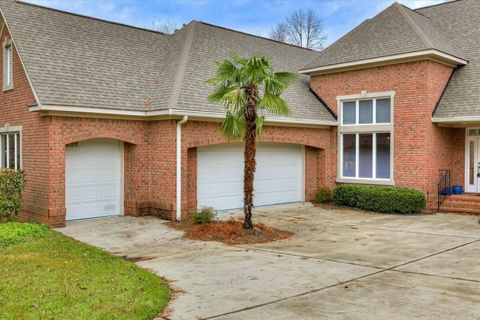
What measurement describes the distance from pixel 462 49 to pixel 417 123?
412 cm

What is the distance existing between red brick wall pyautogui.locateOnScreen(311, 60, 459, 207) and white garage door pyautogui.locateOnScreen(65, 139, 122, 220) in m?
9.51

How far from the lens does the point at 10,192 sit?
1210 centimetres

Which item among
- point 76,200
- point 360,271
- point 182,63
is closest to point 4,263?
point 76,200

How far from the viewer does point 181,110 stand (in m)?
13.3

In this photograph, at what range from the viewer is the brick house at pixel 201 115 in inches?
522

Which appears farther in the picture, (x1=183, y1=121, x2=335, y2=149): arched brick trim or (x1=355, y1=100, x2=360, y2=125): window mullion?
(x1=355, y1=100, x2=360, y2=125): window mullion

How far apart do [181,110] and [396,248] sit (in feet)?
22.6

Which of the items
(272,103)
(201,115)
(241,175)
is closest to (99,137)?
(201,115)

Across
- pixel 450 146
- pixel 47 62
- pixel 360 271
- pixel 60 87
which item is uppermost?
pixel 47 62

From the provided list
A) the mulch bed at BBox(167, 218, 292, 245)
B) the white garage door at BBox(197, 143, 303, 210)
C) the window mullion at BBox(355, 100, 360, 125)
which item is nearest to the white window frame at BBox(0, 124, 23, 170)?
the white garage door at BBox(197, 143, 303, 210)

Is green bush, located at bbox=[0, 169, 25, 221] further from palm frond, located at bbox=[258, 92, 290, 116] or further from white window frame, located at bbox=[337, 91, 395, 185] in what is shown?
white window frame, located at bbox=[337, 91, 395, 185]

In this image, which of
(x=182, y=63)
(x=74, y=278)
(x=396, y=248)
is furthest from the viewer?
(x=182, y=63)

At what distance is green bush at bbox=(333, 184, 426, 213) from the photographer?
603 inches

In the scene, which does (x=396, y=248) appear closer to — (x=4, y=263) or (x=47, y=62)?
(x=4, y=263)
